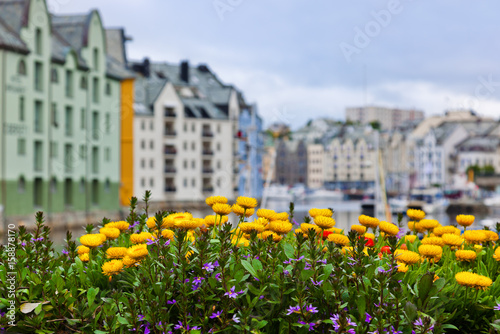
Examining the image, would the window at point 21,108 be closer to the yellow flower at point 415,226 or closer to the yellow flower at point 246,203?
the yellow flower at point 415,226

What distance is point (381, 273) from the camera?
398cm

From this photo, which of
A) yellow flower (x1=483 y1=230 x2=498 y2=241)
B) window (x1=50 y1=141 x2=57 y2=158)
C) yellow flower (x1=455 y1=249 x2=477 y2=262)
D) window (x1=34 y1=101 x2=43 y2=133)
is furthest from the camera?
window (x1=50 y1=141 x2=57 y2=158)

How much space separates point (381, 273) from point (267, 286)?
2.47ft

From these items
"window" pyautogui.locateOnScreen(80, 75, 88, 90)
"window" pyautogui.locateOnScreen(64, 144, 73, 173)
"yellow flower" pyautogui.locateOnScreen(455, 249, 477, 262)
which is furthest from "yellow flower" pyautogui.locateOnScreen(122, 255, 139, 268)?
"window" pyautogui.locateOnScreen(80, 75, 88, 90)

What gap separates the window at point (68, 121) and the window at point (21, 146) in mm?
7777

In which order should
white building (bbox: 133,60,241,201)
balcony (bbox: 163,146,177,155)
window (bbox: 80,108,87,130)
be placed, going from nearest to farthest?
window (bbox: 80,108,87,130) → white building (bbox: 133,60,241,201) → balcony (bbox: 163,146,177,155)

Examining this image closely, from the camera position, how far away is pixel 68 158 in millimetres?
62156

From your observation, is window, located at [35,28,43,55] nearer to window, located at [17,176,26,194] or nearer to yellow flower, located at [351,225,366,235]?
window, located at [17,176,26,194]

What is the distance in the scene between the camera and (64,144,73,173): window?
202 ft

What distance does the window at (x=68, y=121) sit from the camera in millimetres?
63156

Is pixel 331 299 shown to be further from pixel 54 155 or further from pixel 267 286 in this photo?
pixel 54 155

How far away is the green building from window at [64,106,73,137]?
0.09 meters

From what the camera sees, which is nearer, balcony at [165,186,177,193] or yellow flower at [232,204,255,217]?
yellow flower at [232,204,255,217]

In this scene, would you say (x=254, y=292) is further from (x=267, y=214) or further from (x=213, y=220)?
(x=213, y=220)
